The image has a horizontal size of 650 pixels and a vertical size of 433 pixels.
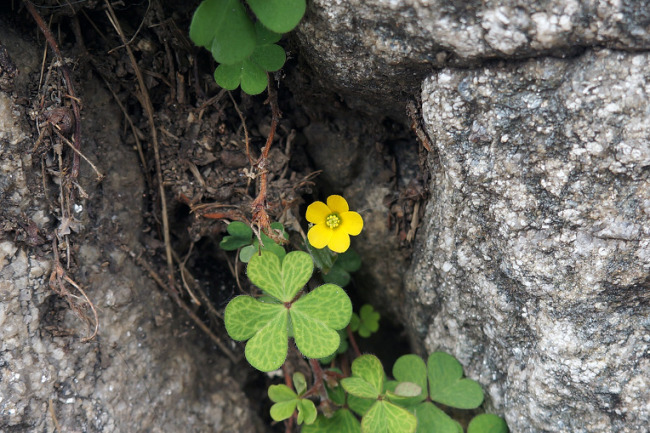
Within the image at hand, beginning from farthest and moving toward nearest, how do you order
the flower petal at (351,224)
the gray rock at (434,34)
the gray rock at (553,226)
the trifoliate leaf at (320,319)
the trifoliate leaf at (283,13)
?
the flower petal at (351,224) → the trifoliate leaf at (320,319) → the trifoliate leaf at (283,13) → the gray rock at (553,226) → the gray rock at (434,34)

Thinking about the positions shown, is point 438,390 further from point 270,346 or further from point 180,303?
point 180,303

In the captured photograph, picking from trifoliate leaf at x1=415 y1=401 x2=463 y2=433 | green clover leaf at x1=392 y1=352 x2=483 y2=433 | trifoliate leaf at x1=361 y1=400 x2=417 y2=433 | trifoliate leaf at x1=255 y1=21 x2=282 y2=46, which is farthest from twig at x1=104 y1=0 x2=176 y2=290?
trifoliate leaf at x1=415 y1=401 x2=463 y2=433

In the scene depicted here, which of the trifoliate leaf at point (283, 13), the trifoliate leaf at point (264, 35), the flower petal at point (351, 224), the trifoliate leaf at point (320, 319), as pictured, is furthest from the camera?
the flower petal at point (351, 224)

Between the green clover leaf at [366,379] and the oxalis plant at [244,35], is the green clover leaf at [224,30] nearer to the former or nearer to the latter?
the oxalis plant at [244,35]

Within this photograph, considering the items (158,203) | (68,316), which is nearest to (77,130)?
(158,203)

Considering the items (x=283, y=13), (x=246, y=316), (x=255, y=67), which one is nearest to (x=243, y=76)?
(x=255, y=67)

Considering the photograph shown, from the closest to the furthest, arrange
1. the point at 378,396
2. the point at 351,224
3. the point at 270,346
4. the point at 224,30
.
→ the point at 224,30 < the point at 270,346 < the point at 378,396 < the point at 351,224

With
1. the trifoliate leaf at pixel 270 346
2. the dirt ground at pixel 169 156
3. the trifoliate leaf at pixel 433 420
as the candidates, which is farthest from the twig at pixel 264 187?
the trifoliate leaf at pixel 433 420
